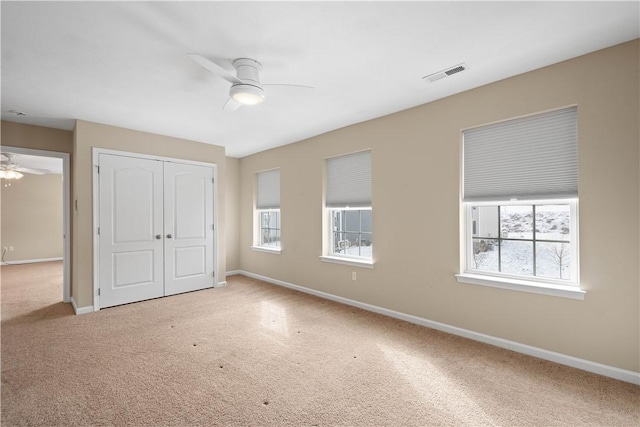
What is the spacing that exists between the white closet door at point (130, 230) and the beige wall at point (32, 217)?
6.06 metres

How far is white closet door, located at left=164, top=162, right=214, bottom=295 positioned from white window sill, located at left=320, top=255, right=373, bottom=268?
213cm

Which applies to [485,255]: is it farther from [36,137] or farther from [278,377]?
[36,137]

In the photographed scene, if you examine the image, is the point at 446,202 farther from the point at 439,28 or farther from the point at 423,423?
the point at 423,423

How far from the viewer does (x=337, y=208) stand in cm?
455

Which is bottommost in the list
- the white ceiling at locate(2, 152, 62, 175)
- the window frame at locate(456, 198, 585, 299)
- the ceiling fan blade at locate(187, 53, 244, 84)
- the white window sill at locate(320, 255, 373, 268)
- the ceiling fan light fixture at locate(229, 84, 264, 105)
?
the white window sill at locate(320, 255, 373, 268)

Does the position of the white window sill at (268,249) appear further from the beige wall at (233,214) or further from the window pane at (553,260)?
the window pane at (553,260)

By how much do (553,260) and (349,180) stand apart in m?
2.52

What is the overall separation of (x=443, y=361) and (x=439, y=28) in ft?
8.74

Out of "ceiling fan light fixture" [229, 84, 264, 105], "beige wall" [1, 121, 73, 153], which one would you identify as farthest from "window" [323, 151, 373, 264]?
"beige wall" [1, 121, 73, 153]

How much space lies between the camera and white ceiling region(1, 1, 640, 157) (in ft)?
6.29

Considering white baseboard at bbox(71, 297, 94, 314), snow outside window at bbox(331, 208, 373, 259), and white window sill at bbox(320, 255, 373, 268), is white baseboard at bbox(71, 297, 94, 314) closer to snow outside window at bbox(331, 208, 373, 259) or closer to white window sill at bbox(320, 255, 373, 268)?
white window sill at bbox(320, 255, 373, 268)

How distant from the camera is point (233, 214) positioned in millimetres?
6395

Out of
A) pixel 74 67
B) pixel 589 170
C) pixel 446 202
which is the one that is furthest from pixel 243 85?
pixel 589 170

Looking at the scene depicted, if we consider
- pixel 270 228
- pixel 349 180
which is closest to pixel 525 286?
pixel 349 180
